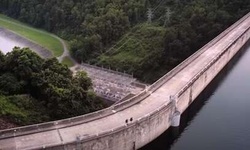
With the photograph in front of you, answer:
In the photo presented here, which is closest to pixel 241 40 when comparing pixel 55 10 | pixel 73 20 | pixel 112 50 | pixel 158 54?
pixel 158 54

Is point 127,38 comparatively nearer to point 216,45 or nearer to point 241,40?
point 216,45

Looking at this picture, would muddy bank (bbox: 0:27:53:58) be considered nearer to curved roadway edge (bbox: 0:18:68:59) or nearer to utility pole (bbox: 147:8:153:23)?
curved roadway edge (bbox: 0:18:68:59)

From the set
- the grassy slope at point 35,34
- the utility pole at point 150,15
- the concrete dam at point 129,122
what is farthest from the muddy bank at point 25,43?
the concrete dam at point 129,122

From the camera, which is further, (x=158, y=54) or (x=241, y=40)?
(x=241, y=40)

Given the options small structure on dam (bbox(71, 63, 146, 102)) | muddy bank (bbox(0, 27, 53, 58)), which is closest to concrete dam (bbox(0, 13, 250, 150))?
small structure on dam (bbox(71, 63, 146, 102))

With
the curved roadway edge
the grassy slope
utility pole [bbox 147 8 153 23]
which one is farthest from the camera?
the grassy slope

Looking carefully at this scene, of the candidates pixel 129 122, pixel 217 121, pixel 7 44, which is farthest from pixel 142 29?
pixel 129 122

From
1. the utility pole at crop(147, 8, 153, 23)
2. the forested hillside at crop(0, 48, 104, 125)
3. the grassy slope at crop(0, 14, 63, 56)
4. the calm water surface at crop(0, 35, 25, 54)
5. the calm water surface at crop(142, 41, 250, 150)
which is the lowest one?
the calm water surface at crop(142, 41, 250, 150)
